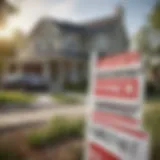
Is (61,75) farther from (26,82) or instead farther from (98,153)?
(98,153)

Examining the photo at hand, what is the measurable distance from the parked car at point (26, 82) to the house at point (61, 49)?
26 millimetres

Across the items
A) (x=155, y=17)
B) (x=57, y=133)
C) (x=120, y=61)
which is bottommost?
(x=57, y=133)

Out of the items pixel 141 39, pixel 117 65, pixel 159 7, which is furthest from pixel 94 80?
pixel 159 7

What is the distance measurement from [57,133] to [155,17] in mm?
736

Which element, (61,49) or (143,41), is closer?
(143,41)

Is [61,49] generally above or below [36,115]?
above

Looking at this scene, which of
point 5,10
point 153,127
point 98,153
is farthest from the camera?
point 5,10

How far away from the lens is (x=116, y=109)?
197 centimetres

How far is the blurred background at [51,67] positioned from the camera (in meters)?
2.06

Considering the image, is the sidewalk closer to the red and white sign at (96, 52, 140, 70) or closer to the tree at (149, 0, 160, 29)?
the red and white sign at (96, 52, 140, 70)

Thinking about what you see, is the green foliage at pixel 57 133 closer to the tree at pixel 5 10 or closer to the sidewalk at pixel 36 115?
the sidewalk at pixel 36 115

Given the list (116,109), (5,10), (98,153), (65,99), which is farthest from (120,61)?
(5,10)

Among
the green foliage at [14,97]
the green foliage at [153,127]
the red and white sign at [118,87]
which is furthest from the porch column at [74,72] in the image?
the green foliage at [153,127]

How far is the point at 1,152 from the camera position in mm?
2090
